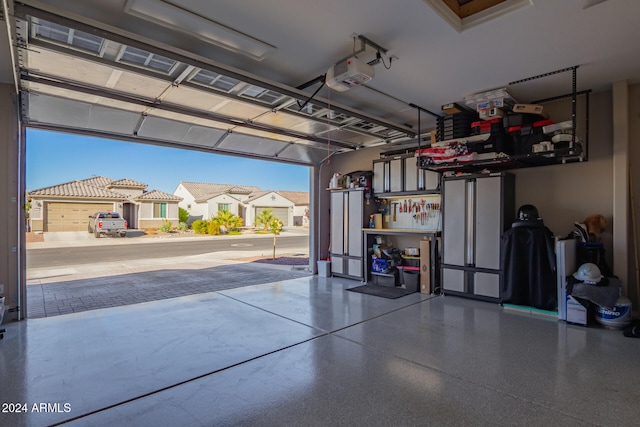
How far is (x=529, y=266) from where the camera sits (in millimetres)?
4375

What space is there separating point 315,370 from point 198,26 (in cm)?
320

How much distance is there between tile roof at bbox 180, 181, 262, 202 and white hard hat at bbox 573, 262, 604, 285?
81.6ft

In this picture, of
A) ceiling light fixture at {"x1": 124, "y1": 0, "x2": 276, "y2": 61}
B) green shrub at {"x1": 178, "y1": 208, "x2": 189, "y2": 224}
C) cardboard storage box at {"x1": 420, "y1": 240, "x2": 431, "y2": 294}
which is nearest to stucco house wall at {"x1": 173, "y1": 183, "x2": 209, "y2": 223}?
green shrub at {"x1": 178, "y1": 208, "x2": 189, "y2": 224}

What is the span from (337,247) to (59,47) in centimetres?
556

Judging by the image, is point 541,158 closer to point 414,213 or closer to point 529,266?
point 529,266

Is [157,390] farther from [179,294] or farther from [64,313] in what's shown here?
[179,294]

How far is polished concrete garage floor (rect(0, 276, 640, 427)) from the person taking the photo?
6.84 ft

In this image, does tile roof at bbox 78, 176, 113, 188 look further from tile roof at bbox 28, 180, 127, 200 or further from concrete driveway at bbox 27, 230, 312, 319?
concrete driveway at bbox 27, 230, 312, 319

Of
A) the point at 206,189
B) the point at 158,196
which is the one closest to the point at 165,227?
the point at 158,196

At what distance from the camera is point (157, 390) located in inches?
93.9

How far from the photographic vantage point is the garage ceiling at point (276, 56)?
261cm

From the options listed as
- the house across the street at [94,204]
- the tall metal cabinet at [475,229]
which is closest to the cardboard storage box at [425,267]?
the tall metal cabinet at [475,229]

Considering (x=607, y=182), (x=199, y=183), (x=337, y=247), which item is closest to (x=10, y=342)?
(x=337, y=247)

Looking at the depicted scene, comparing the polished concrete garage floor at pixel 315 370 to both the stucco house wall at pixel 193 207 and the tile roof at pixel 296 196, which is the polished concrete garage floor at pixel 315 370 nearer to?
the stucco house wall at pixel 193 207
